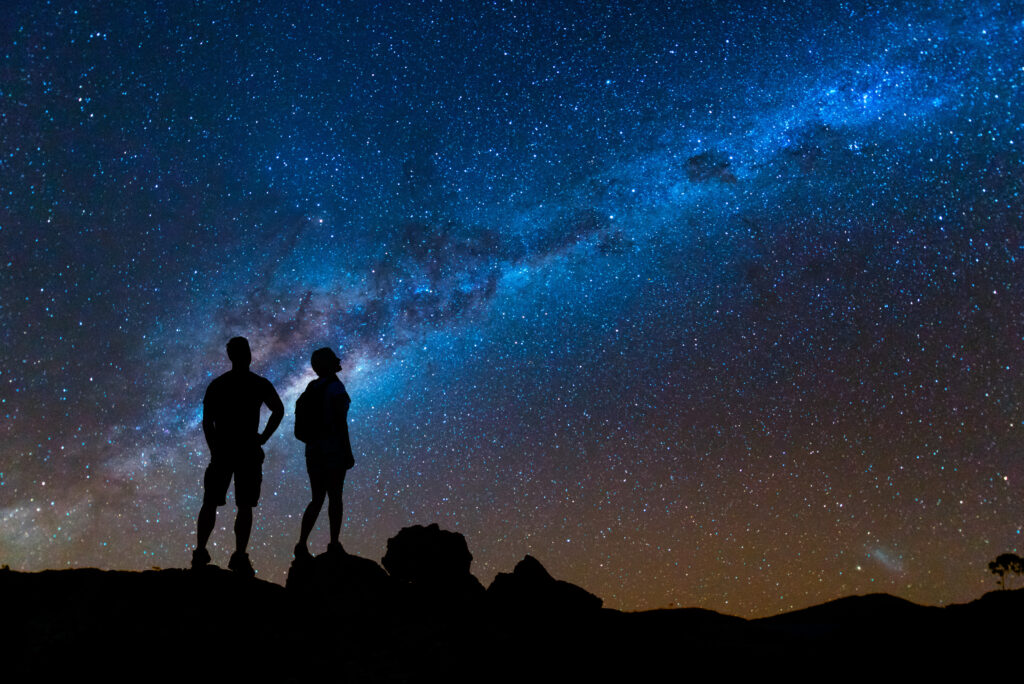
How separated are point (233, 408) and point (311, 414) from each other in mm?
766

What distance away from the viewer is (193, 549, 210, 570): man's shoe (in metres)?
5.53

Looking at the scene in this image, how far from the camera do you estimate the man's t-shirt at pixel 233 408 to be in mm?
5586

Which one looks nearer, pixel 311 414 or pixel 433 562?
pixel 311 414

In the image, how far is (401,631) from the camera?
5.29 m

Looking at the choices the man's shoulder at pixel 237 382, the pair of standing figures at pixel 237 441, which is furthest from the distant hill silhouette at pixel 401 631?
the man's shoulder at pixel 237 382

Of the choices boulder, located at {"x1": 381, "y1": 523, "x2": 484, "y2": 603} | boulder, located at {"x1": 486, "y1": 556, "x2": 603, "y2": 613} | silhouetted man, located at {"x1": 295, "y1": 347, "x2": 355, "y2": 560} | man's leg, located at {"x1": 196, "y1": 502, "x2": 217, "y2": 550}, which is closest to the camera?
man's leg, located at {"x1": 196, "y1": 502, "x2": 217, "y2": 550}

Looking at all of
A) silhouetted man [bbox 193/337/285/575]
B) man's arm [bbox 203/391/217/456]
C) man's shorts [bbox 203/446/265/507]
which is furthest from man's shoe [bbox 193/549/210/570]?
man's arm [bbox 203/391/217/456]

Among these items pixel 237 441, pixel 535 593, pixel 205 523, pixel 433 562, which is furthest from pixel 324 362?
pixel 535 593

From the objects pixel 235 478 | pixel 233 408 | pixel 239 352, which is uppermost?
pixel 239 352

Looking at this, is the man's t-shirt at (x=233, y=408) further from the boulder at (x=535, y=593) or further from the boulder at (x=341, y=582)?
the boulder at (x=535, y=593)

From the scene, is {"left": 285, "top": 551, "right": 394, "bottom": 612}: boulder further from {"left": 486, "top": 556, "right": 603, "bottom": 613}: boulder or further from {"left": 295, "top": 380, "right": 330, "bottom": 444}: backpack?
{"left": 486, "top": 556, "right": 603, "bottom": 613}: boulder

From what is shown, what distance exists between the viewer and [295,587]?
19.2 feet

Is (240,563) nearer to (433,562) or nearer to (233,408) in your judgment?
(233,408)

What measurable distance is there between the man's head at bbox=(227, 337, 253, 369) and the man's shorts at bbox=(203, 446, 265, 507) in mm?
790
